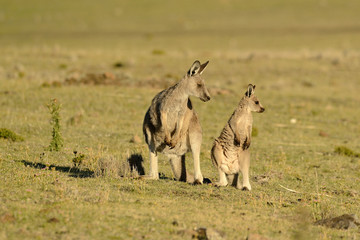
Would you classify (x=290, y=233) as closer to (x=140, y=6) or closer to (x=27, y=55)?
(x=27, y=55)

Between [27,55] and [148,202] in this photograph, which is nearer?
[148,202]

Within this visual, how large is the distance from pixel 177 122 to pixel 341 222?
10.7 ft

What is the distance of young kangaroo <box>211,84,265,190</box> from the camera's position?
35.1 ft

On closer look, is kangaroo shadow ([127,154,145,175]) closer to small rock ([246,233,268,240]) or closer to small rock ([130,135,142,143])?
small rock ([130,135,142,143])

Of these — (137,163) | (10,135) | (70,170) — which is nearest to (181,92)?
(137,163)

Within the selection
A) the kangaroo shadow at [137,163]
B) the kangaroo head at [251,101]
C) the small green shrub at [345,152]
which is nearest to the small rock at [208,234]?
the kangaroo head at [251,101]

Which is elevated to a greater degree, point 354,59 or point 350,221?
point 354,59

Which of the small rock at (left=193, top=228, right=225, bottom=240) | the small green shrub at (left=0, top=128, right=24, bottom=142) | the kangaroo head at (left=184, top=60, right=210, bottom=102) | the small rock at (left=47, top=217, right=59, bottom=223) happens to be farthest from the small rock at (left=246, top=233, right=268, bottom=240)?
the small green shrub at (left=0, top=128, right=24, bottom=142)

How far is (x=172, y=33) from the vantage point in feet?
233

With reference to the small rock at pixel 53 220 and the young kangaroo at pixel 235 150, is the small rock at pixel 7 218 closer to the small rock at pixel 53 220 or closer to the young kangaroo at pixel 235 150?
the small rock at pixel 53 220

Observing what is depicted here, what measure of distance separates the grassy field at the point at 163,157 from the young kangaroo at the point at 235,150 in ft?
1.27

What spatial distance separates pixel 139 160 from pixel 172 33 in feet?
197

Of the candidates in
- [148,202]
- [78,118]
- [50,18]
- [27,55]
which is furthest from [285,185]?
[50,18]

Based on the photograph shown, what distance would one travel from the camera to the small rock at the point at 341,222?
28.7 feet
